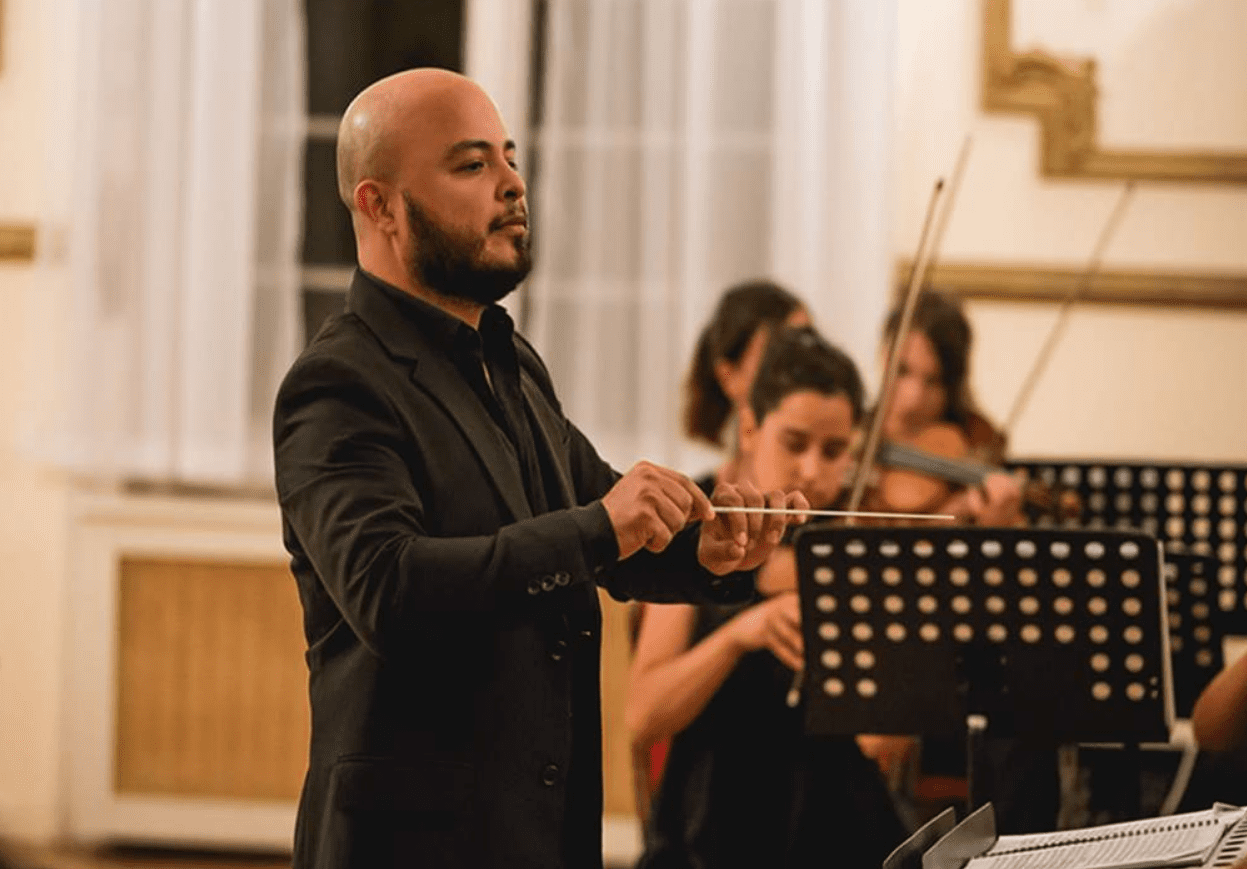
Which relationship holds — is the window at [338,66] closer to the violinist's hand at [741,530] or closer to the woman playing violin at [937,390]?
the woman playing violin at [937,390]

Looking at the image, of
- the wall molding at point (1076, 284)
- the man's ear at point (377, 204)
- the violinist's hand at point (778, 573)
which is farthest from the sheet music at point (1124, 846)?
the wall molding at point (1076, 284)

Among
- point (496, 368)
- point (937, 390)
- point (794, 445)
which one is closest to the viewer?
point (496, 368)

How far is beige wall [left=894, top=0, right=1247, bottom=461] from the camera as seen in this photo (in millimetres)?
4223

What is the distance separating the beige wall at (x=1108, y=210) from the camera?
422cm

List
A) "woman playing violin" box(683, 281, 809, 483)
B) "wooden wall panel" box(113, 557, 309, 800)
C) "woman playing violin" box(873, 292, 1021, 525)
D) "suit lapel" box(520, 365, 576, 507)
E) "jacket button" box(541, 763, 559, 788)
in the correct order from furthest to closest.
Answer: "wooden wall panel" box(113, 557, 309, 800), "woman playing violin" box(873, 292, 1021, 525), "woman playing violin" box(683, 281, 809, 483), "suit lapel" box(520, 365, 576, 507), "jacket button" box(541, 763, 559, 788)

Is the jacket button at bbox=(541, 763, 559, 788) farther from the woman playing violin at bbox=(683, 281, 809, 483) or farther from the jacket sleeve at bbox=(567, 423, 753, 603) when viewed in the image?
the woman playing violin at bbox=(683, 281, 809, 483)

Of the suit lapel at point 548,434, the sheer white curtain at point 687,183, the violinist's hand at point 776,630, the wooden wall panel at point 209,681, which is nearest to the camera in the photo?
the suit lapel at point 548,434

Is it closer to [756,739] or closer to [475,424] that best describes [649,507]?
[475,424]

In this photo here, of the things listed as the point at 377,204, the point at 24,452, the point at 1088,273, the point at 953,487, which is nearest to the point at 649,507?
the point at 377,204

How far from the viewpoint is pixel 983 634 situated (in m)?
2.24

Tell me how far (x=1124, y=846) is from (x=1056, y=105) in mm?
2951

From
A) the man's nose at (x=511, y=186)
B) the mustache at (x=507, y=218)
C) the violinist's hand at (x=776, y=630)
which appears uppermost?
the man's nose at (x=511, y=186)

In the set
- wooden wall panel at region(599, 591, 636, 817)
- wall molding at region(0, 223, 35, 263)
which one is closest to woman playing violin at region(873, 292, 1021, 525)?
wooden wall panel at region(599, 591, 636, 817)

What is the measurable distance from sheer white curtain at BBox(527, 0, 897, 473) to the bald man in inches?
98.5
